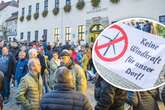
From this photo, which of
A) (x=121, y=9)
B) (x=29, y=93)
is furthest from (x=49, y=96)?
(x=121, y=9)

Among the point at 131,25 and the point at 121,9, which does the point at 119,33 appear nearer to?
the point at 131,25

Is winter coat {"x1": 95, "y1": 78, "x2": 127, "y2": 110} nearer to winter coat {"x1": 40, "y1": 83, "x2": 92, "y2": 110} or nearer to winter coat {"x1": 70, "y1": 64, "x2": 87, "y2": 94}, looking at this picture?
winter coat {"x1": 40, "y1": 83, "x2": 92, "y2": 110}

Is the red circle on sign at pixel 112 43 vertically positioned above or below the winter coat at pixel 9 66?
above

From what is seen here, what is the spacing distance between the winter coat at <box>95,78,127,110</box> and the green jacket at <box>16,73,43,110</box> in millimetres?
915

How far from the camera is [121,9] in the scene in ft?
89.9

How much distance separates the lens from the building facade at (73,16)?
25969 millimetres

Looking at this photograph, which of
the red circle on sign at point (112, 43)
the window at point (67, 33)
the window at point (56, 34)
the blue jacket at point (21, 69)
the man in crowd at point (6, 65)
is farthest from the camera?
the window at point (56, 34)

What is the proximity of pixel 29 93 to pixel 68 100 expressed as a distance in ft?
5.78

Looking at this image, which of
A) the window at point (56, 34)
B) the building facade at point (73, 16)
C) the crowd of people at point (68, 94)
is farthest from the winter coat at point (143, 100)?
the window at point (56, 34)

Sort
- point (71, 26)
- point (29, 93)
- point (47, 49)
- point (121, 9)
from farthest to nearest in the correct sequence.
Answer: point (71, 26)
point (121, 9)
point (47, 49)
point (29, 93)

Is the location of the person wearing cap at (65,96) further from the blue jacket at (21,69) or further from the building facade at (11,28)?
the building facade at (11,28)

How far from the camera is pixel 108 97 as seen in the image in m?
5.62

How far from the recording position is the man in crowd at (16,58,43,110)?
6102 millimetres

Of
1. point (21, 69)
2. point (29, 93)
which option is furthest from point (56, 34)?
point (29, 93)
